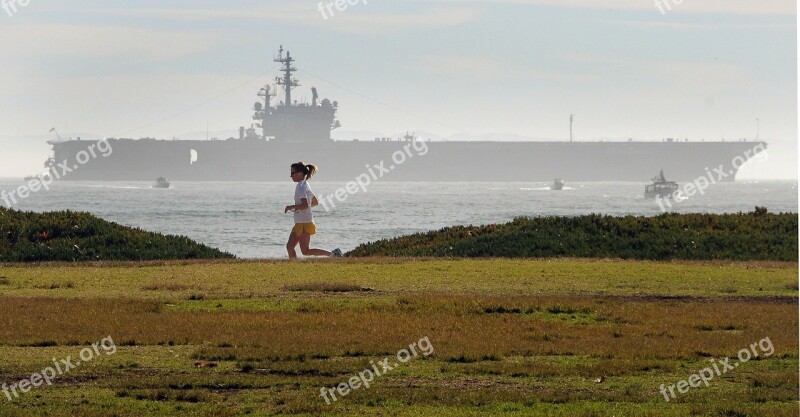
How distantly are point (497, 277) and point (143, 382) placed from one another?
12.1 metres

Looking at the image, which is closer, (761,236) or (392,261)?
(392,261)

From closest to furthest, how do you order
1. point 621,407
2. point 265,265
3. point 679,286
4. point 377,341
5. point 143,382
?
1. point 621,407
2. point 143,382
3. point 377,341
4. point 679,286
5. point 265,265

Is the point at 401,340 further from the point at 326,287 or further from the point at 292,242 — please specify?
the point at 292,242

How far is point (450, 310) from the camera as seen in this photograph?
56.2 ft

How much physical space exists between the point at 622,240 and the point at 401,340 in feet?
54.1

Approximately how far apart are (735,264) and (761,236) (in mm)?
4079

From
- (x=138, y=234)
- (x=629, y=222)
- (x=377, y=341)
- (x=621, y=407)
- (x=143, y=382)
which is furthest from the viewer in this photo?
(x=629, y=222)

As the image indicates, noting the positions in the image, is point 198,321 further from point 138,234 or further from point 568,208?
point 568,208

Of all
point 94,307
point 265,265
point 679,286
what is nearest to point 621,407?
point 94,307
